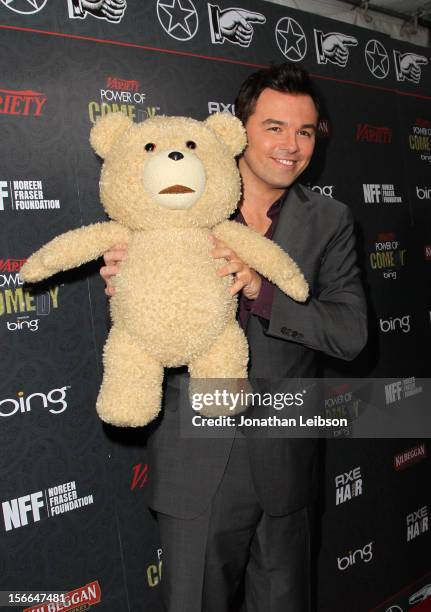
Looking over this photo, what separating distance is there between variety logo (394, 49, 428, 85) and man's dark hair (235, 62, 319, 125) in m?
1.39

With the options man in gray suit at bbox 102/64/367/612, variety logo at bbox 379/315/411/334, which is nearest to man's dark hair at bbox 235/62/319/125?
man in gray suit at bbox 102/64/367/612

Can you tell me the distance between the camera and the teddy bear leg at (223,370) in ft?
3.83

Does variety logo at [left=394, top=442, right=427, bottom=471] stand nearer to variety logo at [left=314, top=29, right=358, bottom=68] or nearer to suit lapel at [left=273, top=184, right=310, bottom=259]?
suit lapel at [left=273, top=184, right=310, bottom=259]

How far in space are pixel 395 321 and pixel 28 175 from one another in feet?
5.45

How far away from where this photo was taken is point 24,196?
1.58 meters

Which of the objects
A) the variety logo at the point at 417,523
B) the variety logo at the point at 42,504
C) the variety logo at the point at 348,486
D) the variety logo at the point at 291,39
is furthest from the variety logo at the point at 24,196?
the variety logo at the point at 417,523

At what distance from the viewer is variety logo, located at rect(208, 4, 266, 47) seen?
78.7 inches

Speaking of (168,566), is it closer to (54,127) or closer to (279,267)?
(279,267)

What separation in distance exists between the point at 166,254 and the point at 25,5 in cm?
93

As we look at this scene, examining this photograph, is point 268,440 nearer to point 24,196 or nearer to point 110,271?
point 110,271

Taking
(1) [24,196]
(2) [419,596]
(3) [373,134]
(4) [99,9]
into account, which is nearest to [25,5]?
(4) [99,9]

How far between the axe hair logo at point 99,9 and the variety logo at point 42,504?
4.29 feet

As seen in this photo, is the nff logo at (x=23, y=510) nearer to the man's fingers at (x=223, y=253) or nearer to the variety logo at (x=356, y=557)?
the man's fingers at (x=223, y=253)

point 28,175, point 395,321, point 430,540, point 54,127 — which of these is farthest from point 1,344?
point 430,540
